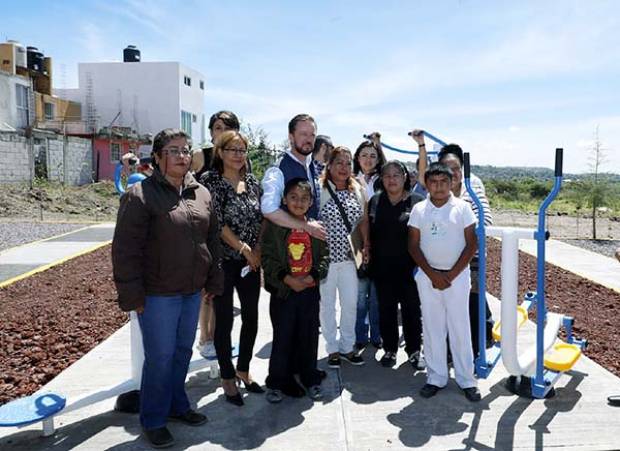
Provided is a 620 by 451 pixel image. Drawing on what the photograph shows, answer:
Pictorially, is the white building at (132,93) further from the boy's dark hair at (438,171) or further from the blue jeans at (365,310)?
the boy's dark hair at (438,171)

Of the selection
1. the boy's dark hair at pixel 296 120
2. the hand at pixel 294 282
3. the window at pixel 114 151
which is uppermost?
the window at pixel 114 151

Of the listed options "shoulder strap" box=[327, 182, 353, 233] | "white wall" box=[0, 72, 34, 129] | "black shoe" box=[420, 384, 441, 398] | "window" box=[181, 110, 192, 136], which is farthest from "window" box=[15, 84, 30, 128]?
"black shoe" box=[420, 384, 441, 398]

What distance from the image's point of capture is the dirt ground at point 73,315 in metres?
4.72

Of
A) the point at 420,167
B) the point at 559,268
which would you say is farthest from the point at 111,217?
the point at 420,167

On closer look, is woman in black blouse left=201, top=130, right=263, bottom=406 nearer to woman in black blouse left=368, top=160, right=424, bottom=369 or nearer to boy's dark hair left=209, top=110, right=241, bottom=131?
boy's dark hair left=209, top=110, right=241, bottom=131

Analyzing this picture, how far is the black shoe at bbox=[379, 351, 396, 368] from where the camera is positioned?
460 centimetres

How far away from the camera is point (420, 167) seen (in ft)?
16.5

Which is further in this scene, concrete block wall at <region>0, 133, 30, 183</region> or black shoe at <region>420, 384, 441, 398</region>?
concrete block wall at <region>0, 133, 30, 183</region>

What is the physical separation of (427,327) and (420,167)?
1618 mm

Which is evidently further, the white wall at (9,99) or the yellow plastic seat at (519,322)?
the white wall at (9,99)

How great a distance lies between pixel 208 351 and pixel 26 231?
12.1m

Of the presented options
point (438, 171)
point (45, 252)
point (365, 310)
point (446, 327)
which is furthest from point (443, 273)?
point (45, 252)

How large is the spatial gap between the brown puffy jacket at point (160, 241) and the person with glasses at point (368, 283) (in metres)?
1.86

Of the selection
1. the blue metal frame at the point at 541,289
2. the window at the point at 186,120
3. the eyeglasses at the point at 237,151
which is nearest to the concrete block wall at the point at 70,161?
the window at the point at 186,120
